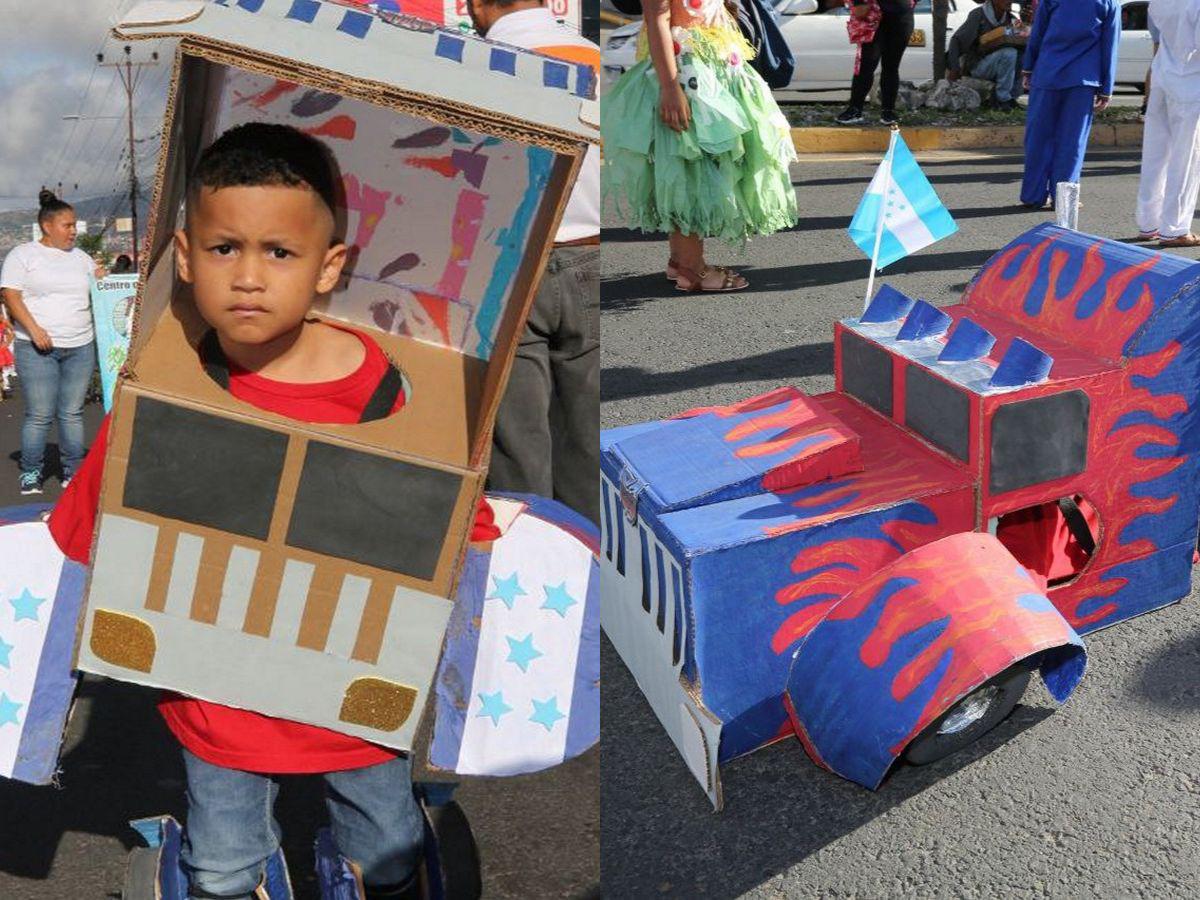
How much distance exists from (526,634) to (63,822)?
Result: 4.32 ft

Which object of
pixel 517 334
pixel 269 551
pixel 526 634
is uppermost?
pixel 517 334

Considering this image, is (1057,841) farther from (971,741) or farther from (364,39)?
(364,39)

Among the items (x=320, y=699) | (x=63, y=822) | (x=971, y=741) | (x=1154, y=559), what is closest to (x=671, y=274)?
(x=1154, y=559)

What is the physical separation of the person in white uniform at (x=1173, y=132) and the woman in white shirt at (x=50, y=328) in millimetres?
5570

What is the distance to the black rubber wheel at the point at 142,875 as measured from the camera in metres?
2.01

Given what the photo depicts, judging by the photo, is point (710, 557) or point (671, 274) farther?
point (671, 274)

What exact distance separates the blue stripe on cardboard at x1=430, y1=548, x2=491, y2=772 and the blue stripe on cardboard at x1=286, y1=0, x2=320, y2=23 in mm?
768

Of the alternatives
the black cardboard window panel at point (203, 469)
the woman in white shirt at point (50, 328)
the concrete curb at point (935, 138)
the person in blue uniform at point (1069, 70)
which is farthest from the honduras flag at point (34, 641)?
the concrete curb at point (935, 138)

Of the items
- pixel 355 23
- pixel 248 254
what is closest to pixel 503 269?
pixel 248 254

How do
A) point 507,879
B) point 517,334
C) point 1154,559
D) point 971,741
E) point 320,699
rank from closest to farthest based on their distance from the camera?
point 517,334 → point 320,699 → point 507,879 → point 971,741 → point 1154,559

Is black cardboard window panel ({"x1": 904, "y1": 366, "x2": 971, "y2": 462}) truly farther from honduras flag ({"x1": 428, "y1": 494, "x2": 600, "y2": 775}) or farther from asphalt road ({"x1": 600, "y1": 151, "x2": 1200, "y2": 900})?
honduras flag ({"x1": 428, "y1": 494, "x2": 600, "y2": 775})

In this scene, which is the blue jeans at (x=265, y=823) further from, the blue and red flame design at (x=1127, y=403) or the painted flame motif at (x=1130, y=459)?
the painted flame motif at (x=1130, y=459)

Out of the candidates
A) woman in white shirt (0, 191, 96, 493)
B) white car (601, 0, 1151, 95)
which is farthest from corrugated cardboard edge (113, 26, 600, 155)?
white car (601, 0, 1151, 95)

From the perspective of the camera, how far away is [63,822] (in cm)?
265
